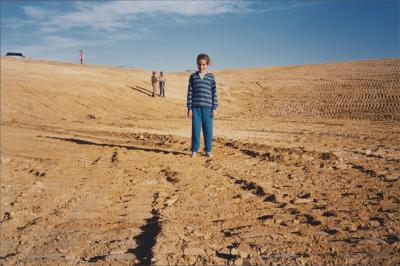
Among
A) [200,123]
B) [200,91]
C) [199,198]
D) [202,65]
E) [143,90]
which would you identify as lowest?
[199,198]

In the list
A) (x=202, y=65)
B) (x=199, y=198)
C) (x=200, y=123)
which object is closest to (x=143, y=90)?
(x=200, y=123)

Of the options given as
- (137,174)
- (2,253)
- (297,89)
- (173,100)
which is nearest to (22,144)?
(137,174)

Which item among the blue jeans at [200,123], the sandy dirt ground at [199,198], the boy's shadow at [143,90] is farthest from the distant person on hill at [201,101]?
the boy's shadow at [143,90]

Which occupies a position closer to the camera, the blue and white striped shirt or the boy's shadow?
the blue and white striped shirt

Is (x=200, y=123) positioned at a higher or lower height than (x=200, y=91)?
lower

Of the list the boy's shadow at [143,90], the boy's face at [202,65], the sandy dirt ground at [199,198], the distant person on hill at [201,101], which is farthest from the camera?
the boy's shadow at [143,90]

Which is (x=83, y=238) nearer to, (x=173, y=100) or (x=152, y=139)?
(x=152, y=139)

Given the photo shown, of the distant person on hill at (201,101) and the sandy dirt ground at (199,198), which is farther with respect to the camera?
the distant person on hill at (201,101)

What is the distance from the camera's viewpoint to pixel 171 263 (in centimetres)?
256

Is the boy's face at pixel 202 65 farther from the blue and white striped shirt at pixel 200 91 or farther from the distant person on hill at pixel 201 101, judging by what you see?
the blue and white striped shirt at pixel 200 91

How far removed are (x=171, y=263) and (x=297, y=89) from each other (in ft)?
73.8

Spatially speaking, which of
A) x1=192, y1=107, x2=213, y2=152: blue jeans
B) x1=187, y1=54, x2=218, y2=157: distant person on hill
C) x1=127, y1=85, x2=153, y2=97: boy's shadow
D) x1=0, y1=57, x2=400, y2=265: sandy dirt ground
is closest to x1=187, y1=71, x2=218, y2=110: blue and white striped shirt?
x1=187, y1=54, x2=218, y2=157: distant person on hill

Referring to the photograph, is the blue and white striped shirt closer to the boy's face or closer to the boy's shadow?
the boy's face

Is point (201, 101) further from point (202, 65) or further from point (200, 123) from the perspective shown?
point (202, 65)
